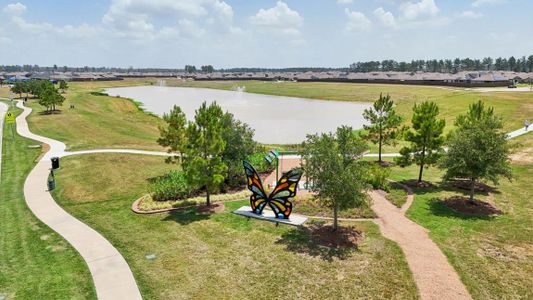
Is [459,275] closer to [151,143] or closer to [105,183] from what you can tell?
[105,183]

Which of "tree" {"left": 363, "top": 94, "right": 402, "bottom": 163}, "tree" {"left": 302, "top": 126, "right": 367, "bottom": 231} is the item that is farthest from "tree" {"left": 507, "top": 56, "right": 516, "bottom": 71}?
"tree" {"left": 302, "top": 126, "right": 367, "bottom": 231}

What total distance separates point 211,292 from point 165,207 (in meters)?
8.87

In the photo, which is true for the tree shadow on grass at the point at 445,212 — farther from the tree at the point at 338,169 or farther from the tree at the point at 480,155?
the tree at the point at 338,169

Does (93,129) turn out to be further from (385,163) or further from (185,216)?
(385,163)

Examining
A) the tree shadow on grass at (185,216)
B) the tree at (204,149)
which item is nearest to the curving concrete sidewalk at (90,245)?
the tree shadow on grass at (185,216)

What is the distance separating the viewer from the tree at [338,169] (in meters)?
15.9

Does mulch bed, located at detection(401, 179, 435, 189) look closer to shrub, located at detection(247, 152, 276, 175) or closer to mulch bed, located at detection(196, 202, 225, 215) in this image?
shrub, located at detection(247, 152, 276, 175)

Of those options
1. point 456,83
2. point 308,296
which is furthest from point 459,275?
point 456,83

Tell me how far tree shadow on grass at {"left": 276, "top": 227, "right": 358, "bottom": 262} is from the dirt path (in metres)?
2.52

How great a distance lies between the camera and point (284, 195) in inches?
722

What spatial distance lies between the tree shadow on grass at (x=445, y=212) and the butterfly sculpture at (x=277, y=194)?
8.79m

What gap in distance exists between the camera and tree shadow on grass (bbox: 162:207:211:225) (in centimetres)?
1867

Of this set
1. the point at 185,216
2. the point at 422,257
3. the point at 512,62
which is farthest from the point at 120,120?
the point at 512,62

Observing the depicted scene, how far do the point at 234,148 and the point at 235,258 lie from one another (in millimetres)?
11286
